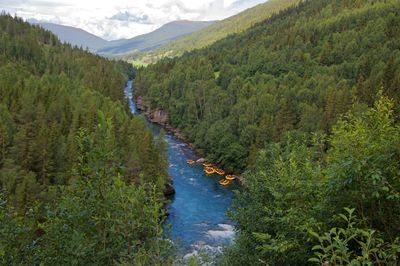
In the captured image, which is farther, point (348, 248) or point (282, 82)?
point (282, 82)

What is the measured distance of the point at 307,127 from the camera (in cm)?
7125

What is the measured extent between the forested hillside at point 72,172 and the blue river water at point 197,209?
5823 millimetres

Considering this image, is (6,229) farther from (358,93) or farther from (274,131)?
(358,93)

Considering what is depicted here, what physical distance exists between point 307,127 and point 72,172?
203 feet

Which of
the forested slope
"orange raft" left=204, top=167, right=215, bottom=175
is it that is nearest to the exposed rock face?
the forested slope

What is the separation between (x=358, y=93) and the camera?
75062 millimetres

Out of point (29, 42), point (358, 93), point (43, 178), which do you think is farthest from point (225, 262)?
point (29, 42)

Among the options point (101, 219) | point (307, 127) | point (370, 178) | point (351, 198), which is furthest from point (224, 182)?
point (370, 178)

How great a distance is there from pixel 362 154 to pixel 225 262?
39.4 ft

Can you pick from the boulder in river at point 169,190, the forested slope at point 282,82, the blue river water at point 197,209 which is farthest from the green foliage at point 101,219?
the boulder in river at point 169,190

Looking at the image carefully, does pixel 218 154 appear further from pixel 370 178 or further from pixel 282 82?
pixel 370 178

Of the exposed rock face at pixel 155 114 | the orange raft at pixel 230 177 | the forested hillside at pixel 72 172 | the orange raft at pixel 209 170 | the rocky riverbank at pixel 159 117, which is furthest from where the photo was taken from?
the exposed rock face at pixel 155 114

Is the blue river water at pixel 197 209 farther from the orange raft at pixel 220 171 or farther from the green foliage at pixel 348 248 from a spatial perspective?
the green foliage at pixel 348 248

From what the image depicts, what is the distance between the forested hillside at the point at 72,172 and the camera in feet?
38.8
